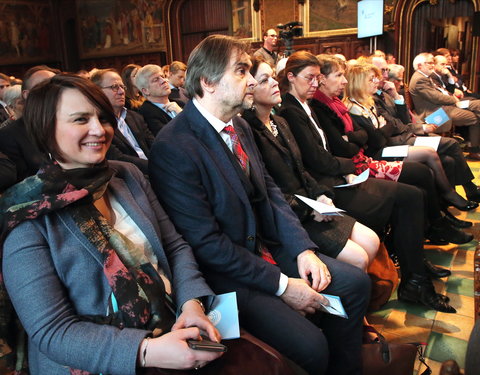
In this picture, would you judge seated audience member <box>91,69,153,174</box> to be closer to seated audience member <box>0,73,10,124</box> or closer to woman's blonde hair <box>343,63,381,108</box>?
seated audience member <box>0,73,10,124</box>

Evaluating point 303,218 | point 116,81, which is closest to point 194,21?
point 116,81

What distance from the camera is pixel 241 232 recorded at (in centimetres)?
188

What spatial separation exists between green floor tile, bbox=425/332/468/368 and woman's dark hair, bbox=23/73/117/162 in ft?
7.04

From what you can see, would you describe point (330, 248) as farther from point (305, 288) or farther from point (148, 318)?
point (148, 318)

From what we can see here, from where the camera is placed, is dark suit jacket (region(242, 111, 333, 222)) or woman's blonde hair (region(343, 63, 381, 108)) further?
woman's blonde hair (region(343, 63, 381, 108))

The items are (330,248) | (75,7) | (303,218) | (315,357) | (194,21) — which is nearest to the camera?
(315,357)

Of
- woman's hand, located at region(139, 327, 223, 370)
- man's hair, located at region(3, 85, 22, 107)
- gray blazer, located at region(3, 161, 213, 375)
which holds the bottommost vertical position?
woman's hand, located at region(139, 327, 223, 370)

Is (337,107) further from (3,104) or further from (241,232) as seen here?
(3,104)

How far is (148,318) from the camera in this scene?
4.31 ft

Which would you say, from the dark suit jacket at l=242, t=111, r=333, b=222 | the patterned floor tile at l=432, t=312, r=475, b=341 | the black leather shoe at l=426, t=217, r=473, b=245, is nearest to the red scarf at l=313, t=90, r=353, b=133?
the dark suit jacket at l=242, t=111, r=333, b=222

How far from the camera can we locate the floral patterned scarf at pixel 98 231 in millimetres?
1261

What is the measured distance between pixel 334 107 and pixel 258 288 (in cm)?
209

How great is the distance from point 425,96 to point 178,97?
12.3 ft

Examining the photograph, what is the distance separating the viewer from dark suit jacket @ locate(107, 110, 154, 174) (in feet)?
10.6
